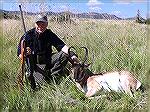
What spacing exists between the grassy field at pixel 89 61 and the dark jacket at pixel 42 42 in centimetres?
14

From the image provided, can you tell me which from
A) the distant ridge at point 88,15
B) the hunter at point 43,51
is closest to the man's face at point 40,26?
the hunter at point 43,51

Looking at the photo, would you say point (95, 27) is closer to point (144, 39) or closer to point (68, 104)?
point (144, 39)

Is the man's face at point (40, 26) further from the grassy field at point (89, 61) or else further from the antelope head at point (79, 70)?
the antelope head at point (79, 70)

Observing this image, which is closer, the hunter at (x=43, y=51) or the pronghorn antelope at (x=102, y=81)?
the pronghorn antelope at (x=102, y=81)

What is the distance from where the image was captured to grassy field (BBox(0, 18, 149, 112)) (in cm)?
484

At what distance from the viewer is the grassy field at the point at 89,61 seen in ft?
A: 15.9

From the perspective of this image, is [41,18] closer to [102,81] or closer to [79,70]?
[79,70]

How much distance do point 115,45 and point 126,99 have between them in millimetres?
1014

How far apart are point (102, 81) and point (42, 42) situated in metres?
0.92

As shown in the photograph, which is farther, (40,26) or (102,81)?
(40,26)

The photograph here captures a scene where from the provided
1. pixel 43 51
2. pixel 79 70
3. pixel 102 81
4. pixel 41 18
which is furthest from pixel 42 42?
pixel 102 81

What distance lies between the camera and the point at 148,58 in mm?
5254

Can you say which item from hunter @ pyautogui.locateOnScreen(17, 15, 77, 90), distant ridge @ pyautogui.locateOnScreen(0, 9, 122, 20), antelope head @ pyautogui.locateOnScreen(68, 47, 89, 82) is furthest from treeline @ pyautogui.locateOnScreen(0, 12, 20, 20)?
antelope head @ pyautogui.locateOnScreen(68, 47, 89, 82)

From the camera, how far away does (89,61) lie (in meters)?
5.49
